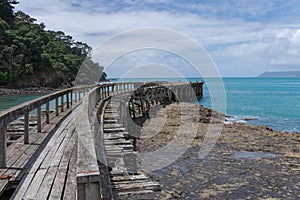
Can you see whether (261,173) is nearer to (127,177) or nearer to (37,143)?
(127,177)

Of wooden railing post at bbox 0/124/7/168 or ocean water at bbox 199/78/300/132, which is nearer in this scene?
wooden railing post at bbox 0/124/7/168

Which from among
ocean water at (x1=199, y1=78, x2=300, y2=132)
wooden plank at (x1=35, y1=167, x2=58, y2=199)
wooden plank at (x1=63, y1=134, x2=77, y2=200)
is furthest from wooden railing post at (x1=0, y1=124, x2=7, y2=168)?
ocean water at (x1=199, y1=78, x2=300, y2=132)

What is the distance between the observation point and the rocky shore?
8.13m

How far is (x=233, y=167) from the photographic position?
10.3 meters

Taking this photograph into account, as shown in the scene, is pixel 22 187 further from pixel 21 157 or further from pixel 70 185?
pixel 21 157

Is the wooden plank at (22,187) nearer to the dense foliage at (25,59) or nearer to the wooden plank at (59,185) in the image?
the wooden plank at (59,185)

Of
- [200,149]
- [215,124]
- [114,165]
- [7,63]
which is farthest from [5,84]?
[114,165]

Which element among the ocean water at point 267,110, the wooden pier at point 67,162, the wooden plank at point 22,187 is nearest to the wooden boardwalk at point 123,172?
the wooden pier at point 67,162

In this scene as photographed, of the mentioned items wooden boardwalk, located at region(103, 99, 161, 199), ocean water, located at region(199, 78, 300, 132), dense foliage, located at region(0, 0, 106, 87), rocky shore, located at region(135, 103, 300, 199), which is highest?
dense foliage, located at region(0, 0, 106, 87)

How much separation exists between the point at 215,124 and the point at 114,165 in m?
14.6

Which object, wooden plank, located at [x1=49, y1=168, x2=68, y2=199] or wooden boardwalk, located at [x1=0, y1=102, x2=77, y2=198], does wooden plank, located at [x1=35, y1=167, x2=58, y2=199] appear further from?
wooden boardwalk, located at [x1=0, y1=102, x2=77, y2=198]

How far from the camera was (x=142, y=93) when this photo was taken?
24.2m

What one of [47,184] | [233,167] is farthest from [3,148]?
[233,167]

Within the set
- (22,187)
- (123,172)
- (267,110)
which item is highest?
(22,187)
